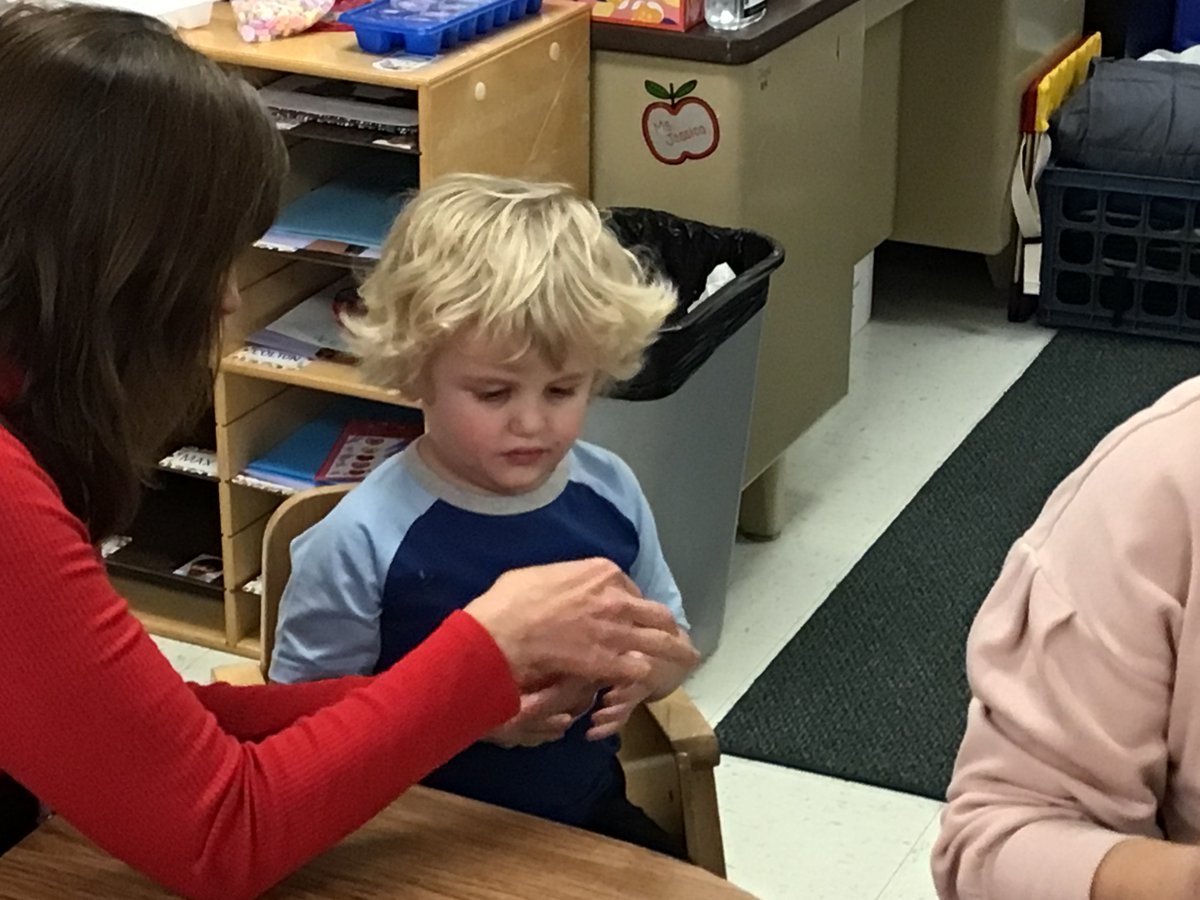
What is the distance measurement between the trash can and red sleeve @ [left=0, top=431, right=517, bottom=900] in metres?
1.14

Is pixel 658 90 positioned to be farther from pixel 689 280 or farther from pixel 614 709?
pixel 614 709

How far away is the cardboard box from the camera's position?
2377 mm

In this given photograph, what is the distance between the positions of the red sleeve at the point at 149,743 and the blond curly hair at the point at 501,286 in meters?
0.46

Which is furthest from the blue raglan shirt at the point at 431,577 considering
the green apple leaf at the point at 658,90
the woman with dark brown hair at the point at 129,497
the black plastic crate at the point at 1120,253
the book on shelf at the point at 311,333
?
the black plastic crate at the point at 1120,253

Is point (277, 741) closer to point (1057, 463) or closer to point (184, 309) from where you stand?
point (184, 309)

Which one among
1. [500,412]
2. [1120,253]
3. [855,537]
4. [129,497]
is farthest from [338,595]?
[1120,253]

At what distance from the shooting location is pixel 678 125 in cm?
242

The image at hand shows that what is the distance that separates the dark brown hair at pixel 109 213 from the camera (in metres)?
0.99

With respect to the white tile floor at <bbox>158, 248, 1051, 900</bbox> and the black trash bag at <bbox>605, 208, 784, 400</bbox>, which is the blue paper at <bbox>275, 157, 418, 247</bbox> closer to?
the black trash bag at <bbox>605, 208, 784, 400</bbox>

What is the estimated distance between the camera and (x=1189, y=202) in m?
3.48

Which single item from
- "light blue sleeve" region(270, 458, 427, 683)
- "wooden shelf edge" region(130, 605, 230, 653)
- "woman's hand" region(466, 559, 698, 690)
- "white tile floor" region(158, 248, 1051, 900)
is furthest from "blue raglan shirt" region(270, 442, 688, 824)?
"wooden shelf edge" region(130, 605, 230, 653)

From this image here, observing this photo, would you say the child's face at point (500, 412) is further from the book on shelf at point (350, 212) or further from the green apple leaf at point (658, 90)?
the green apple leaf at point (658, 90)

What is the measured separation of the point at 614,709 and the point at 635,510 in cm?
23

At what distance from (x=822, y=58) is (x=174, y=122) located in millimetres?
1739
